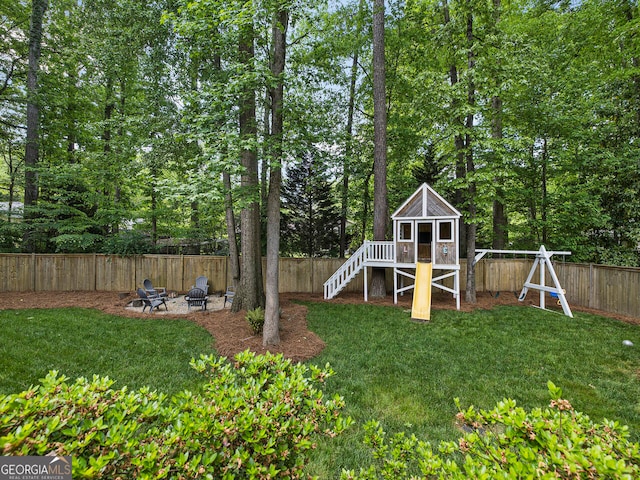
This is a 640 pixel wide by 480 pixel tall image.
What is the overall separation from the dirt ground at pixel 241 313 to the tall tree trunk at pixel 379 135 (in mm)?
1000

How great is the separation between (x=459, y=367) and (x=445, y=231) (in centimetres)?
532

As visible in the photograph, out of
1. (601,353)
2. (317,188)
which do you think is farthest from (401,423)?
(317,188)

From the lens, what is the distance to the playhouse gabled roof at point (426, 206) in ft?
29.1

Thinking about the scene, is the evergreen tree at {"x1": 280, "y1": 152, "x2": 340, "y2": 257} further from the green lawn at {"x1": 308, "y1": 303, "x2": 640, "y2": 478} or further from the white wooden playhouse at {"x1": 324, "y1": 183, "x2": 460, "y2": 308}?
the green lawn at {"x1": 308, "y1": 303, "x2": 640, "y2": 478}

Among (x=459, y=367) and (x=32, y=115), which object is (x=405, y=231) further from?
(x=32, y=115)

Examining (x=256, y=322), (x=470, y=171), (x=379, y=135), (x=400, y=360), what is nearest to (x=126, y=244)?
(x=256, y=322)

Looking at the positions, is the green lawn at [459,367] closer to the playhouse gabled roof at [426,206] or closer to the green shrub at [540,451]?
the green shrub at [540,451]

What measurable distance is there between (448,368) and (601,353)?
3.27m

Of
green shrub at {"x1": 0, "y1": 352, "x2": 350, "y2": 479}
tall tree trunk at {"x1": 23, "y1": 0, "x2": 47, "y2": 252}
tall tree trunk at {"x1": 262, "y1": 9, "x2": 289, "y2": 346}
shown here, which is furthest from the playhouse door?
tall tree trunk at {"x1": 23, "y1": 0, "x2": 47, "y2": 252}

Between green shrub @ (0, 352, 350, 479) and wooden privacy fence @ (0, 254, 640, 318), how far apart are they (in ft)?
31.1

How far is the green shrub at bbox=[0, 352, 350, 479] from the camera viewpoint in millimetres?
1291

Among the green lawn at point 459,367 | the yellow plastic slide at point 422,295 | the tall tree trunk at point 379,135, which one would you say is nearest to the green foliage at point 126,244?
the green lawn at point 459,367

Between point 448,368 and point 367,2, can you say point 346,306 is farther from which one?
point 367,2

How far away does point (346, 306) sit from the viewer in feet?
29.2
